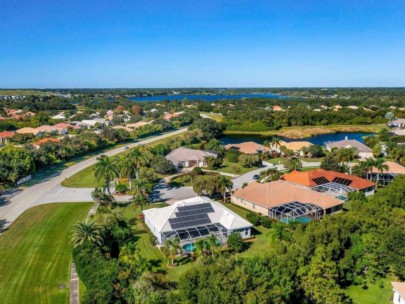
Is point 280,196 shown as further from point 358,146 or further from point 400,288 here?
point 358,146

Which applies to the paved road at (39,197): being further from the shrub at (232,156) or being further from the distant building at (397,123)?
the distant building at (397,123)

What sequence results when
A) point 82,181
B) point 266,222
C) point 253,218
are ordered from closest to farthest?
point 266,222 < point 253,218 < point 82,181

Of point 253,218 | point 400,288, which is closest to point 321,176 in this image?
point 253,218

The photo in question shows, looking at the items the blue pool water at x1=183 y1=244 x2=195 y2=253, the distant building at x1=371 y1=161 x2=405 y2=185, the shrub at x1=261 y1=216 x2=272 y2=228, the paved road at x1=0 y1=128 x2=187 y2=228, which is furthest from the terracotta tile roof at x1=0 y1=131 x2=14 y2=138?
the distant building at x1=371 y1=161 x2=405 y2=185

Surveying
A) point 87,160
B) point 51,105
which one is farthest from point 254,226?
point 51,105

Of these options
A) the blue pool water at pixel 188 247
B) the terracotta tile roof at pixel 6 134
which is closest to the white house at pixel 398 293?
the blue pool water at pixel 188 247

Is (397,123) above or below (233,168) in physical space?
above

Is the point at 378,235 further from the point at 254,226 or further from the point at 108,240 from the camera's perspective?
the point at 108,240
